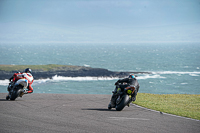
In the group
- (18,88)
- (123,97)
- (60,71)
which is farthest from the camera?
(60,71)

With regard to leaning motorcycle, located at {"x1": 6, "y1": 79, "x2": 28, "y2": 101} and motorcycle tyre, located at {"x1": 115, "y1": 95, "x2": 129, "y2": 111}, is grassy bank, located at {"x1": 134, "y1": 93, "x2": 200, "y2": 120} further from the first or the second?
leaning motorcycle, located at {"x1": 6, "y1": 79, "x2": 28, "y2": 101}

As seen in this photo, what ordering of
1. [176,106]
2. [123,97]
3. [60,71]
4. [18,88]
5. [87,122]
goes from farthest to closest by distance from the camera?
[60,71] < [18,88] < [176,106] < [123,97] < [87,122]

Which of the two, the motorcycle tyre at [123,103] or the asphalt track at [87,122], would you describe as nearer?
the asphalt track at [87,122]

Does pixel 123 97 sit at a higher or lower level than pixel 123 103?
higher

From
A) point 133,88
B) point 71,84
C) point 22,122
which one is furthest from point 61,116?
point 71,84

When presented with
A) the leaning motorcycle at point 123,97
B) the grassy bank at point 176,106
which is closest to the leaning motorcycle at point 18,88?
the leaning motorcycle at point 123,97

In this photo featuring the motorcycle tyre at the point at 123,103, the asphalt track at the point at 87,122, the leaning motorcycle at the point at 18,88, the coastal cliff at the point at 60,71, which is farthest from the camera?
the coastal cliff at the point at 60,71

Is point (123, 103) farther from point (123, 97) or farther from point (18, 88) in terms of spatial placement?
point (18, 88)

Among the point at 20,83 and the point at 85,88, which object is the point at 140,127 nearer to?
the point at 20,83

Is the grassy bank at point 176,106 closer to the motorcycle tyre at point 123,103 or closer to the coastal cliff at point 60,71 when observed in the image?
the motorcycle tyre at point 123,103

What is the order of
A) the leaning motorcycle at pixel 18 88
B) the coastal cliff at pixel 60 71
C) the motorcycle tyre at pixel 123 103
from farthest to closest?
the coastal cliff at pixel 60 71, the leaning motorcycle at pixel 18 88, the motorcycle tyre at pixel 123 103

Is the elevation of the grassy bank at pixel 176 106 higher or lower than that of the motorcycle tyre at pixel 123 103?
lower

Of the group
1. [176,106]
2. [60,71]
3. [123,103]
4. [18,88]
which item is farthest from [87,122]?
[60,71]

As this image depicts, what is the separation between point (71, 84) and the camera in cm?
7844
